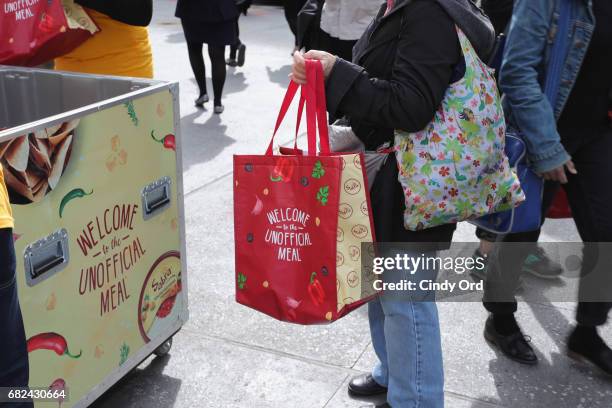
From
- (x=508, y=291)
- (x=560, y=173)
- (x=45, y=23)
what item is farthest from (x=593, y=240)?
(x=45, y=23)

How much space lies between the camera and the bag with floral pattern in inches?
86.0

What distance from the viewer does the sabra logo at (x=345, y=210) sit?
2.18 m

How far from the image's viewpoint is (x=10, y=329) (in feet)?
5.22

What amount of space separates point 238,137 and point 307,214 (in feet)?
14.6

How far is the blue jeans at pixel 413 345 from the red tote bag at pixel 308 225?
0.36 feet

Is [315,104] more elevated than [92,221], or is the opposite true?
[315,104]

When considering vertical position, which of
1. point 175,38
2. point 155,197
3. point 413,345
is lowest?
point 175,38

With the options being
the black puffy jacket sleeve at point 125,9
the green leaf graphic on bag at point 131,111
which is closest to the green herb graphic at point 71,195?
the green leaf graphic on bag at point 131,111

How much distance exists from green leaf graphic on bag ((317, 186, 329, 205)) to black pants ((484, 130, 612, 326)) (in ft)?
4.08

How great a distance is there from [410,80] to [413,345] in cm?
85

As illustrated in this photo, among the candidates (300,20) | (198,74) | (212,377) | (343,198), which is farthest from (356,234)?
(198,74)

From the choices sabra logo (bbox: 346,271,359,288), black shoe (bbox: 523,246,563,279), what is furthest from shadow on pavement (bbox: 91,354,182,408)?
black shoe (bbox: 523,246,563,279)

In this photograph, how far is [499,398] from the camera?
9.80ft
